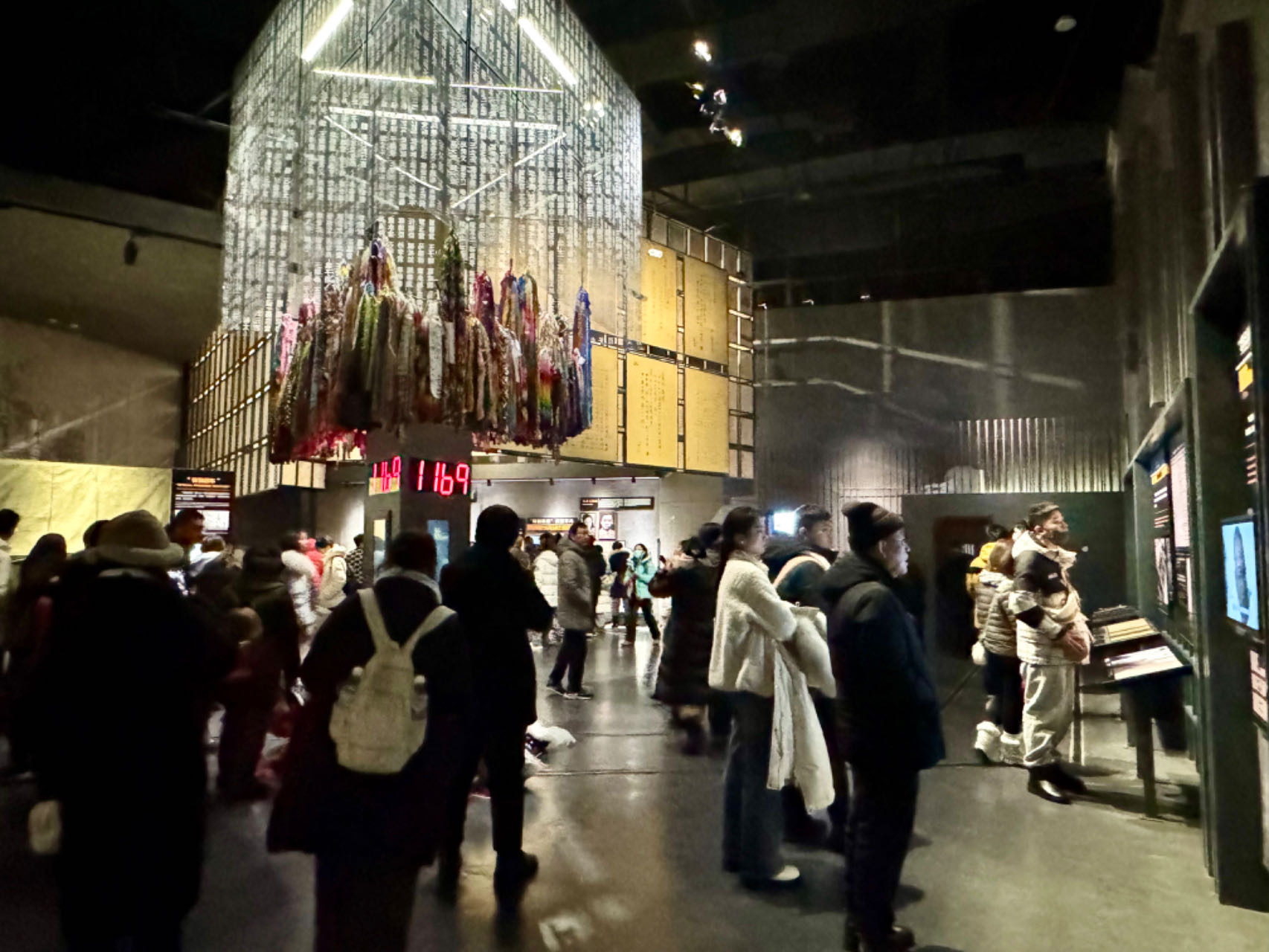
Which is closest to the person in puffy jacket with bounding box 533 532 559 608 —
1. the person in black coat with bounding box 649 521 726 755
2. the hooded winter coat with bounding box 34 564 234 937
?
the person in black coat with bounding box 649 521 726 755

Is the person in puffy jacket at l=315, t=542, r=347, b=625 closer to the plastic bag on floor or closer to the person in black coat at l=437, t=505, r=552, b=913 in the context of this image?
the plastic bag on floor

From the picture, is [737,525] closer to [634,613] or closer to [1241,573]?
[1241,573]

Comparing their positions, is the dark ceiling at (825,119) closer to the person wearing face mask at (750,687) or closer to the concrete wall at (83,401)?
the concrete wall at (83,401)

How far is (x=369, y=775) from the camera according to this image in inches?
87.1

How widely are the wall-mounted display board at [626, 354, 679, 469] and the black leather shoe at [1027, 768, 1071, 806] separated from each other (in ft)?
22.9

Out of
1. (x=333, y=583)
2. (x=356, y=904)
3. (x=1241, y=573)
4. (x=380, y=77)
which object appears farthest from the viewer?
(x=333, y=583)

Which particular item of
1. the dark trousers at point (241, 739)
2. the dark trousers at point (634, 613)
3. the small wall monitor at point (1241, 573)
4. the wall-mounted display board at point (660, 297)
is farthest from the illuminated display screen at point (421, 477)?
the dark trousers at point (634, 613)

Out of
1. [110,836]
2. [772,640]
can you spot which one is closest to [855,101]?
[772,640]

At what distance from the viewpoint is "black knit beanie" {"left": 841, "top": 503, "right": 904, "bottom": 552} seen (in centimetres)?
293

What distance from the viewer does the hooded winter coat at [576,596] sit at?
7535 millimetres

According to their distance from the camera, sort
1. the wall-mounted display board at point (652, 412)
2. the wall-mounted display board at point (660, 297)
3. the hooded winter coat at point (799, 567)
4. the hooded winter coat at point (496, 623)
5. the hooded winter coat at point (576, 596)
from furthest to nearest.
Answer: the wall-mounted display board at point (660, 297)
the wall-mounted display board at point (652, 412)
the hooded winter coat at point (576, 596)
the hooded winter coat at point (799, 567)
the hooded winter coat at point (496, 623)

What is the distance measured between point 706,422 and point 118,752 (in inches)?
410


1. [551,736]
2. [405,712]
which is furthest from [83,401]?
[405,712]

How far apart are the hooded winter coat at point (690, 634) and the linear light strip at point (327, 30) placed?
4.48 metres
